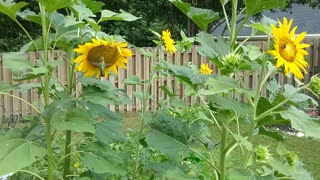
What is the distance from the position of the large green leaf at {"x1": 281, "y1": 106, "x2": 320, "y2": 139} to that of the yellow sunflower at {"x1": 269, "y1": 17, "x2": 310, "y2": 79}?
11cm

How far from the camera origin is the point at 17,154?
5.17ft

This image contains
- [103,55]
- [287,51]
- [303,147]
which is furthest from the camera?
[303,147]

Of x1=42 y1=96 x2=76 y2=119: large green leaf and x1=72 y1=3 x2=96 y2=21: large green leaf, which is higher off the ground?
x1=72 y1=3 x2=96 y2=21: large green leaf

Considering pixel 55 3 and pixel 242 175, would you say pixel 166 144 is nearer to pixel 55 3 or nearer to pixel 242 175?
pixel 242 175

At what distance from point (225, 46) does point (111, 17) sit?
1.30ft

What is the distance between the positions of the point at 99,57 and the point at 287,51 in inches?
24.1

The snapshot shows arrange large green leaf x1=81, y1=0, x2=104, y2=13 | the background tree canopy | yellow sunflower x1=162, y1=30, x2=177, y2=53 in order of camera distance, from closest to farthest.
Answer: large green leaf x1=81, y1=0, x2=104, y2=13, yellow sunflower x1=162, y1=30, x2=177, y2=53, the background tree canopy

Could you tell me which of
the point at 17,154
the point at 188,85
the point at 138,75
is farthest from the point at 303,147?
the point at 17,154

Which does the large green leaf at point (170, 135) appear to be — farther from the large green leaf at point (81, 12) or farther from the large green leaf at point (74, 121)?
the large green leaf at point (81, 12)

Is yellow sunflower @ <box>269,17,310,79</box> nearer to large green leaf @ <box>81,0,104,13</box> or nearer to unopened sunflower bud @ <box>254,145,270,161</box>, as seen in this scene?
unopened sunflower bud @ <box>254,145,270,161</box>

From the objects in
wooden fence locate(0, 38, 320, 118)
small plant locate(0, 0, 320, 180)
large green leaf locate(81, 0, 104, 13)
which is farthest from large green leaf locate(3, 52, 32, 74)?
wooden fence locate(0, 38, 320, 118)

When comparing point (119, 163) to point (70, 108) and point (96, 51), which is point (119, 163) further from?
point (96, 51)

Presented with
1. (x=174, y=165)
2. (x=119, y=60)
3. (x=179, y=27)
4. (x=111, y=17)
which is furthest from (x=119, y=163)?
(x=179, y=27)

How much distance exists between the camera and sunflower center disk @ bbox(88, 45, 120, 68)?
68.9 inches
